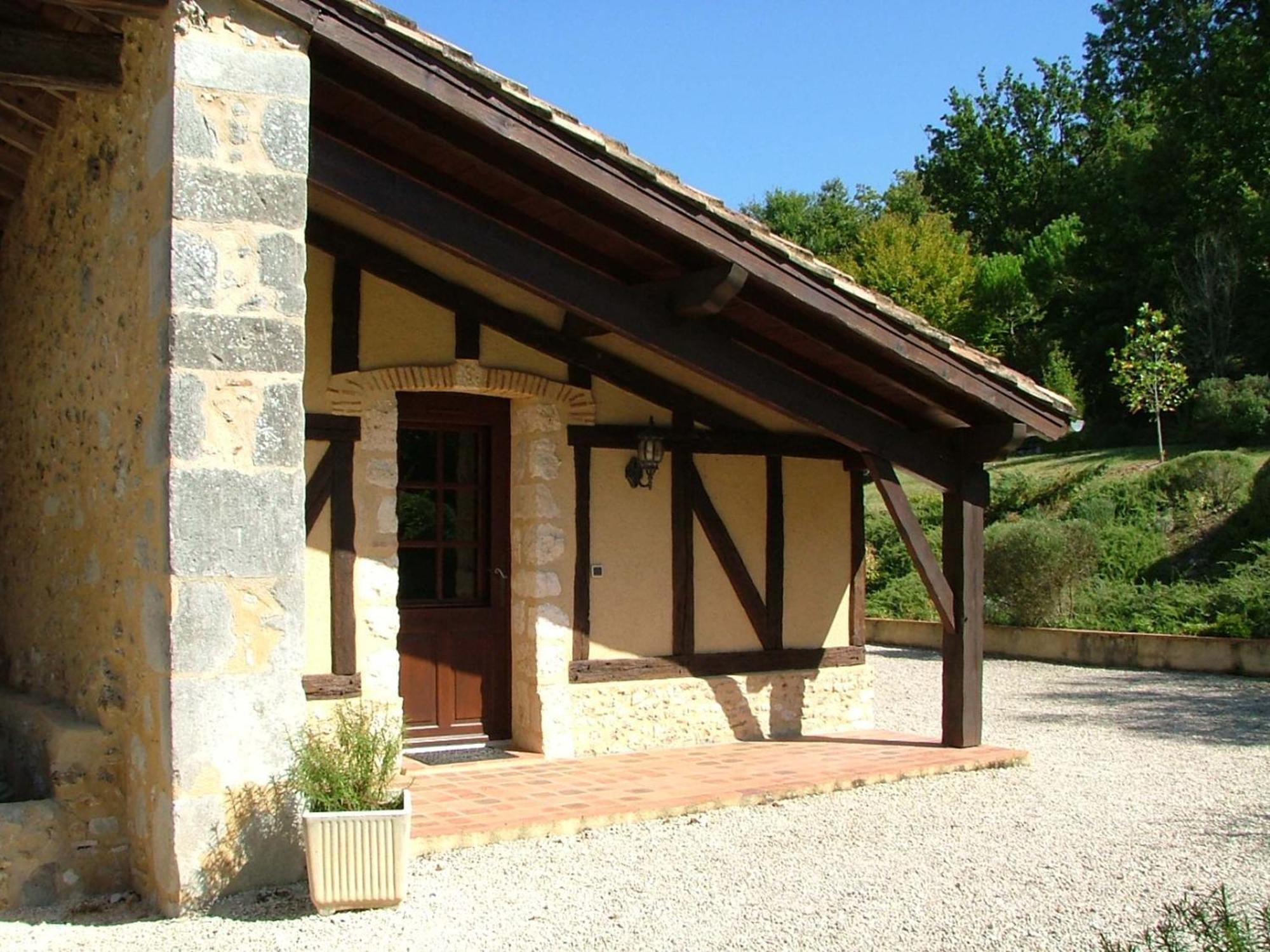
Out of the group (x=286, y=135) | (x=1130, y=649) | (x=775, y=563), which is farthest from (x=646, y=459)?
(x=1130, y=649)

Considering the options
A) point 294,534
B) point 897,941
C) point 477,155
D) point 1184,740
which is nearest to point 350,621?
point 294,534

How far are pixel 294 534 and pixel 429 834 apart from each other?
1467 mm

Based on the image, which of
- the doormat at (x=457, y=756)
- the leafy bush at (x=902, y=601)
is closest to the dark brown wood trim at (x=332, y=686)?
the doormat at (x=457, y=756)

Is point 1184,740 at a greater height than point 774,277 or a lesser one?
lesser

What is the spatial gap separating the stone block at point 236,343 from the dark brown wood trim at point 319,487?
1.98m

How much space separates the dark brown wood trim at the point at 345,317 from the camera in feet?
21.7

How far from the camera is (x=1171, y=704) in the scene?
9.72 metres

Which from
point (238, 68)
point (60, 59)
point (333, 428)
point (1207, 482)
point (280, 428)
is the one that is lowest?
point (280, 428)

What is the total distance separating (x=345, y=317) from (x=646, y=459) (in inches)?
75.1

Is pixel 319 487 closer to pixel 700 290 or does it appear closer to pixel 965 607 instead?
pixel 700 290

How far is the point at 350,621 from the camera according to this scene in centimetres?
652

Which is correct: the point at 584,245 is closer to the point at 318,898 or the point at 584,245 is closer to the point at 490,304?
the point at 490,304

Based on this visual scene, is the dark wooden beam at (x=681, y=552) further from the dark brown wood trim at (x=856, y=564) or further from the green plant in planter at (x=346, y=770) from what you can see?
the green plant in planter at (x=346, y=770)

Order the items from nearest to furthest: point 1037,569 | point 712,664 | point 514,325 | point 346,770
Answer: point 346,770 < point 514,325 < point 712,664 < point 1037,569
